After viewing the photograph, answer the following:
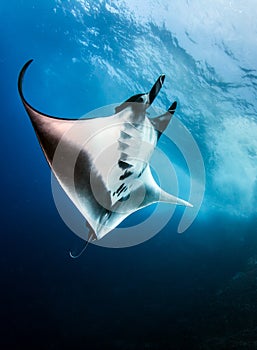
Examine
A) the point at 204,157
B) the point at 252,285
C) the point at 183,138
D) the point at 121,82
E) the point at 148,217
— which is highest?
the point at 121,82

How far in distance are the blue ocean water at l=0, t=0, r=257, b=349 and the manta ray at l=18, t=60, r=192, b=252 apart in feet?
22.0

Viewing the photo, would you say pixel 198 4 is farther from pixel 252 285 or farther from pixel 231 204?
pixel 252 285

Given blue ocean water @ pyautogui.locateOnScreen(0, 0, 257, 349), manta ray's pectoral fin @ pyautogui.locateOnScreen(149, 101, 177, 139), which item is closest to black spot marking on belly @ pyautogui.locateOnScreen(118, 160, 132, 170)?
manta ray's pectoral fin @ pyautogui.locateOnScreen(149, 101, 177, 139)

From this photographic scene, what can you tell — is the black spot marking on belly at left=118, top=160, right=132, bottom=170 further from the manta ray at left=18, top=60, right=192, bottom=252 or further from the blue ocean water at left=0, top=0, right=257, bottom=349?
the blue ocean water at left=0, top=0, right=257, bottom=349

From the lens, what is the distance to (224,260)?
14.1 metres

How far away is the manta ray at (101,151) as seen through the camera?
2213mm

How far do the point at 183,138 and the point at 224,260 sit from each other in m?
6.75

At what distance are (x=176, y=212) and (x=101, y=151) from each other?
49.4ft

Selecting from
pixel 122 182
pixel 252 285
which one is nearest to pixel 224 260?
pixel 252 285

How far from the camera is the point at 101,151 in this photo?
2.56m

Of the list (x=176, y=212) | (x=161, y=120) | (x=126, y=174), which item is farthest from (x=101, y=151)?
(x=176, y=212)

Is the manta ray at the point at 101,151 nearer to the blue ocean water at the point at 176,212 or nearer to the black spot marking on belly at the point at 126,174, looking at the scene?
the black spot marking on belly at the point at 126,174

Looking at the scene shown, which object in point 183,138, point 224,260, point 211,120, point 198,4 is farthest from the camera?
point 224,260

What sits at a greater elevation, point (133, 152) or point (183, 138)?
point (133, 152)
